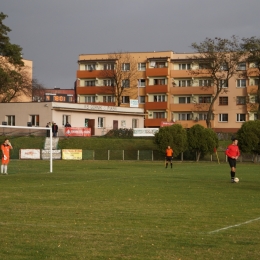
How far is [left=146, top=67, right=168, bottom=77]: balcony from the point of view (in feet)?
377

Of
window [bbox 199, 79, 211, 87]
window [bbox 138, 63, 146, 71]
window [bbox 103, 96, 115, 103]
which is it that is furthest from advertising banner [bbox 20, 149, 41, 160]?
window [bbox 138, 63, 146, 71]

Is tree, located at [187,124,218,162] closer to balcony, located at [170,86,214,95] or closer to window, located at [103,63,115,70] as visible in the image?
balcony, located at [170,86,214,95]

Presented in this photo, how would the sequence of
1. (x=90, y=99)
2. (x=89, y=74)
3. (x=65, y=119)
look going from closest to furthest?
(x=65, y=119) → (x=89, y=74) → (x=90, y=99)

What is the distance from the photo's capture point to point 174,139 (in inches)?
2761

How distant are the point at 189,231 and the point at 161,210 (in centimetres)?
403

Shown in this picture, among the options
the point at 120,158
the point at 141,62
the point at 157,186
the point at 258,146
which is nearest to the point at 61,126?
the point at 120,158

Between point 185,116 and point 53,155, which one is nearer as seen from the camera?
point 53,155

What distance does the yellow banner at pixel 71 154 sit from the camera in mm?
67312

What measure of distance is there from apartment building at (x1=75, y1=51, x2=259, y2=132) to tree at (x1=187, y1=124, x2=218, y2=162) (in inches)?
1420

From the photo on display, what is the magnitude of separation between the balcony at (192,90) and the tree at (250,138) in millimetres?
42018

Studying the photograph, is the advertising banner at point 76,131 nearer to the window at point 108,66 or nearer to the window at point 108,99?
the window at point 108,99

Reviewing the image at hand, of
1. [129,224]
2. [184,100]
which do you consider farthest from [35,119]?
[129,224]

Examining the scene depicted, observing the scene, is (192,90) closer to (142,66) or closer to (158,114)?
(158,114)

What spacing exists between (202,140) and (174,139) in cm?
300
